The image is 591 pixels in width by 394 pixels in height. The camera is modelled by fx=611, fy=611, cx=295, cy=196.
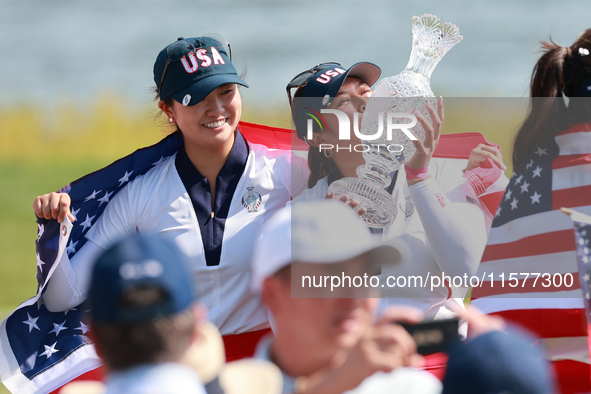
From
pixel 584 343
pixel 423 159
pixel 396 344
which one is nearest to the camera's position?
pixel 396 344

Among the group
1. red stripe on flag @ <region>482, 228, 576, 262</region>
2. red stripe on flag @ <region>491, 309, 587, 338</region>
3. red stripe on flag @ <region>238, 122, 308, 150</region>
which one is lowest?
red stripe on flag @ <region>491, 309, 587, 338</region>

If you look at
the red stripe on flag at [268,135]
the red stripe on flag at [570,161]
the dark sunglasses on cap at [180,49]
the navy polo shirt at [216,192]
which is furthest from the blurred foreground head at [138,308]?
the red stripe on flag at [268,135]

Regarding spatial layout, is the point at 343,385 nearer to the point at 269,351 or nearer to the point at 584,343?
the point at 269,351

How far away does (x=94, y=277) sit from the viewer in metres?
1.18

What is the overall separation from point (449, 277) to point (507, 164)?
459 mm

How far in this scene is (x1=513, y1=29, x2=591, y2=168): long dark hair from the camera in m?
1.91

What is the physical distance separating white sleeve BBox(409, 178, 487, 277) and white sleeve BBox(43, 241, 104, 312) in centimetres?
127

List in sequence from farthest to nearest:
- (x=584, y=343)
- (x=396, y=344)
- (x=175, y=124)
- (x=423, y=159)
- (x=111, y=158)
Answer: (x=111, y=158)
(x=175, y=124)
(x=423, y=159)
(x=584, y=343)
(x=396, y=344)

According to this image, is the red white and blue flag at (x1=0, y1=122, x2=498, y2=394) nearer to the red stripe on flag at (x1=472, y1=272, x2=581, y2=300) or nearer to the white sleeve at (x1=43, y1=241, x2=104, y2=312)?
the white sleeve at (x1=43, y1=241, x2=104, y2=312)

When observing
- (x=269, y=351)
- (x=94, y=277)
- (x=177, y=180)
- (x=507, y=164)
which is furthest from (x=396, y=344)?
(x=177, y=180)

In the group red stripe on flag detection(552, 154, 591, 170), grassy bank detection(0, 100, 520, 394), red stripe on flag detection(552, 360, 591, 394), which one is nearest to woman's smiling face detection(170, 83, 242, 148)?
red stripe on flag detection(552, 154, 591, 170)

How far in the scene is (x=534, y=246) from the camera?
1924 millimetres

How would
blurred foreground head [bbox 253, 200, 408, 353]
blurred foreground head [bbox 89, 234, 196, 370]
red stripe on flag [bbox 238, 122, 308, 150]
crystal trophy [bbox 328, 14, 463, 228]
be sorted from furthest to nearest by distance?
red stripe on flag [bbox 238, 122, 308, 150]
crystal trophy [bbox 328, 14, 463, 228]
blurred foreground head [bbox 253, 200, 408, 353]
blurred foreground head [bbox 89, 234, 196, 370]

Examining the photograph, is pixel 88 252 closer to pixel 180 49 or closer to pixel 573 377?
pixel 180 49
